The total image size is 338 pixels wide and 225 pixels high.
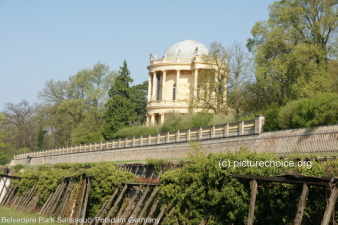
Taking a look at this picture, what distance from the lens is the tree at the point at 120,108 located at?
62.4 m

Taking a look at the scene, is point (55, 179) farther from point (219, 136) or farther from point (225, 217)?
point (225, 217)

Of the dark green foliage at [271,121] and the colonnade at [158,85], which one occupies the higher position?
the colonnade at [158,85]

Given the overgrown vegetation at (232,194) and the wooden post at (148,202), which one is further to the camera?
the wooden post at (148,202)

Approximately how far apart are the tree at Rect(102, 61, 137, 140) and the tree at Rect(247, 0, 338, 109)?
89.5 ft

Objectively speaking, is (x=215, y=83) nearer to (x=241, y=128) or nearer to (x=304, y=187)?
(x=241, y=128)

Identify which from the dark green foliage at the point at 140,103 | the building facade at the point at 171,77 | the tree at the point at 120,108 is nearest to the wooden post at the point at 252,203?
the tree at the point at 120,108

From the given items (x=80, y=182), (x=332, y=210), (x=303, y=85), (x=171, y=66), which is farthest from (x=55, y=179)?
(x=171, y=66)

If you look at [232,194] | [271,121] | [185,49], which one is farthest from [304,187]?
[185,49]

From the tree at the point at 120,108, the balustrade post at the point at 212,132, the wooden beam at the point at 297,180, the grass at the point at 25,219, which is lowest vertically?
the grass at the point at 25,219

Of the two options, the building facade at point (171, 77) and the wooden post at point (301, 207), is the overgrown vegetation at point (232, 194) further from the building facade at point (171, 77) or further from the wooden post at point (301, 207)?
the building facade at point (171, 77)

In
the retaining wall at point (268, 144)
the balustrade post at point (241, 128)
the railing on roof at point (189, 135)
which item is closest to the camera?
the retaining wall at point (268, 144)

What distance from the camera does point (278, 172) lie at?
13977 millimetres

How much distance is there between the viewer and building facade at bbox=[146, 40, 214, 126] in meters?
65.7

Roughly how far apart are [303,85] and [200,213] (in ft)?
65.0
